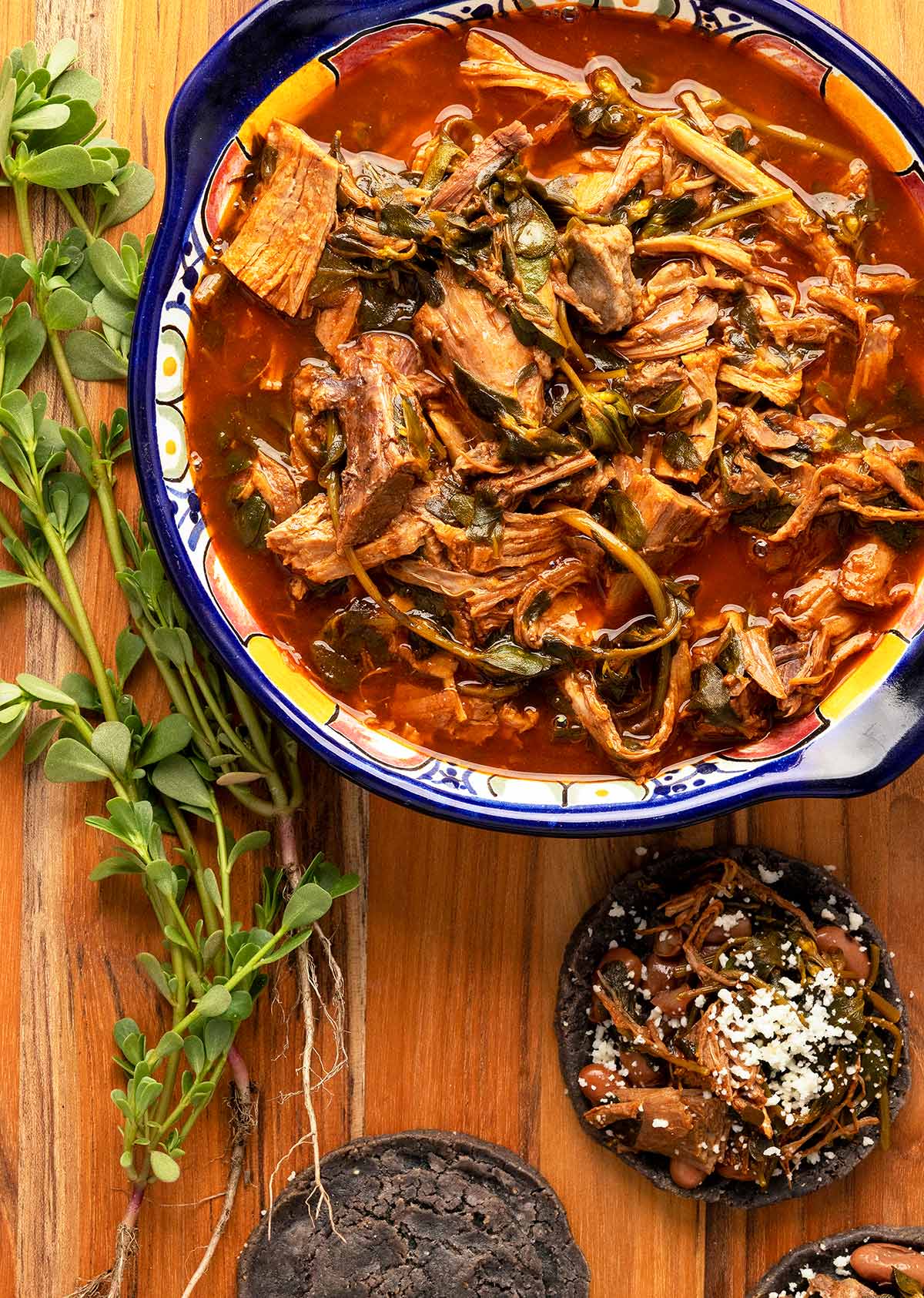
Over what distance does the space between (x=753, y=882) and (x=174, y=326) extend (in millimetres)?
2292

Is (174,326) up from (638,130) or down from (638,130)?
down

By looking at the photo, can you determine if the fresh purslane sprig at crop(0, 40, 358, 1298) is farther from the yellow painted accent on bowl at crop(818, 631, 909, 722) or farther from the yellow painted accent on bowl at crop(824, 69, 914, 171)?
the yellow painted accent on bowl at crop(824, 69, 914, 171)

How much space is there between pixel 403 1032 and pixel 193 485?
184 cm

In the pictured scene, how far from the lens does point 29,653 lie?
359 centimetres

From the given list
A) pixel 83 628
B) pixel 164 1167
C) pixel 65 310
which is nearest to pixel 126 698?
pixel 83 628

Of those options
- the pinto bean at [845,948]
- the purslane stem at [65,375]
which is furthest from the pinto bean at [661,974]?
the purslane stem at [65,375]

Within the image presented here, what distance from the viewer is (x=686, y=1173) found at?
3502mm

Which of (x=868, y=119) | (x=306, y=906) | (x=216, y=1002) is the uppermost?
(x=868, y=119)

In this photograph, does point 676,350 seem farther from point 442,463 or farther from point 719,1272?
point 719,1272

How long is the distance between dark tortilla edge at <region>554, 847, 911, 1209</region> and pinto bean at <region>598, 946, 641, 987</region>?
0.12ft

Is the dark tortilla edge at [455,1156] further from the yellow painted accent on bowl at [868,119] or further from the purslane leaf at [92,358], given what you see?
the yellow painted accent on bowl at [868,119]

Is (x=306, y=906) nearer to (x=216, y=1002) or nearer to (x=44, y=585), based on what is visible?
(x=216, y=1002)

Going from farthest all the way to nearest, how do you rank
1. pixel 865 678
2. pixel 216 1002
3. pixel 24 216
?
1. pixel 24 216
2. pixel 216 1002
3. pixel 865 678

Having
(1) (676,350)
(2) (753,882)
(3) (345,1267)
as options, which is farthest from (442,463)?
(3) (345,1267)
